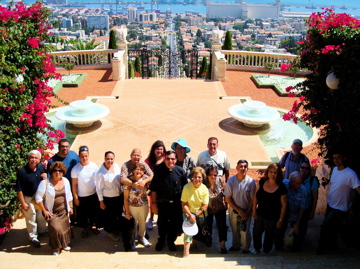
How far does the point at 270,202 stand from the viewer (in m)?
4.81

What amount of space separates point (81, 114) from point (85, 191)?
227 inches

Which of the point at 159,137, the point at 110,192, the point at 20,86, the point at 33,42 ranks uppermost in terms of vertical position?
the point at 33,42

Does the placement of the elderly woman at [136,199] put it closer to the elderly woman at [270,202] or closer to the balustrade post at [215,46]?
the elderly woman at [270,202]

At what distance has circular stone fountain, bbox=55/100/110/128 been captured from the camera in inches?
415

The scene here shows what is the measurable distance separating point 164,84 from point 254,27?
628 ft

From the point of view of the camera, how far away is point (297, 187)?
494 centimetres

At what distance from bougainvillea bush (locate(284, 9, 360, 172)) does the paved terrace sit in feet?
4.74

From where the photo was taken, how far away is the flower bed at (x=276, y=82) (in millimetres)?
14766

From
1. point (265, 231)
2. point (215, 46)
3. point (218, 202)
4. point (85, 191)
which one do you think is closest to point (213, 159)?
point (218, 202)

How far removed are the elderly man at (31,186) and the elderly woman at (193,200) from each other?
1910mm

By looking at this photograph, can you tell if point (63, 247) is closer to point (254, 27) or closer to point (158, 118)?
point (158, 118)

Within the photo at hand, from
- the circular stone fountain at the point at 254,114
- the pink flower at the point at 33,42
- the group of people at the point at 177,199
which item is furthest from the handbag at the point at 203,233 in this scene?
the circular stone fountain at the point at 254,114

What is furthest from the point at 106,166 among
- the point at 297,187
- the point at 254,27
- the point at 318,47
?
the point at 254,27

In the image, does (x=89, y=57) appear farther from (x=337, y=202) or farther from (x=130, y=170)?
(x=337, y=202)
